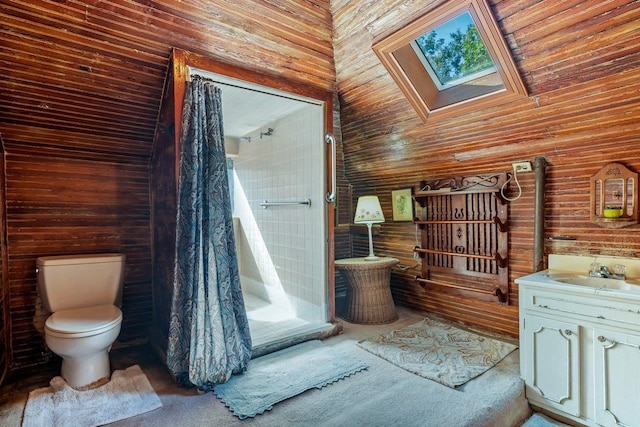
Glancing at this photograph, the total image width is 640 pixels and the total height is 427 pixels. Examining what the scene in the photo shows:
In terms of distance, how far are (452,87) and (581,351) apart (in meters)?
1.83

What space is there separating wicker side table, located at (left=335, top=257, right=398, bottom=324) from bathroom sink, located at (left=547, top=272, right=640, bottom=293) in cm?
129

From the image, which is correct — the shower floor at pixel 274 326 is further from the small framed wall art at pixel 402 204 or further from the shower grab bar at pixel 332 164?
the small framed wall art at pixel 402 204

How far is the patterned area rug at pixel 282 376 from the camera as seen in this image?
1.84 meters

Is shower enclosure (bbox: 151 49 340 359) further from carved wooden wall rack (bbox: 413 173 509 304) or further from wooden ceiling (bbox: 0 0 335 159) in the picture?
carved wooden wall rack (bbox: 413 173 509 304)

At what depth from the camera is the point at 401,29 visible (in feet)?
7.04

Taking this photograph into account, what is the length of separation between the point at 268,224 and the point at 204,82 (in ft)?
5.80

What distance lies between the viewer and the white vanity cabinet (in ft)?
5.44

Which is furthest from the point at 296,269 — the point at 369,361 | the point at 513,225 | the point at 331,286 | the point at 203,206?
the point at 513,225

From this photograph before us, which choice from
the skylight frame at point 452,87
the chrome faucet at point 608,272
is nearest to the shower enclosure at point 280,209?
the skylight frame at point 452,87

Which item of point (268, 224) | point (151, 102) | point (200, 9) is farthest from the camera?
point (268, 224)

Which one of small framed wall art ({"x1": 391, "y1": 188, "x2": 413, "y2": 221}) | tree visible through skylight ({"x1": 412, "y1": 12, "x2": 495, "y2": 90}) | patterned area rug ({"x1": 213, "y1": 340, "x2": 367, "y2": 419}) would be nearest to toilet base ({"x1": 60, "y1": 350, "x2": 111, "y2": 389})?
patterned area rug ({"x1": 213, "y1": 340, "x2": 367, "y2": 419})

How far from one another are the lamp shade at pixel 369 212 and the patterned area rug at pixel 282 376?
3.94 feet

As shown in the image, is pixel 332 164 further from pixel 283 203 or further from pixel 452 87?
pixel 452 87

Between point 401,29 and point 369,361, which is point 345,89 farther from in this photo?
point 369,361
